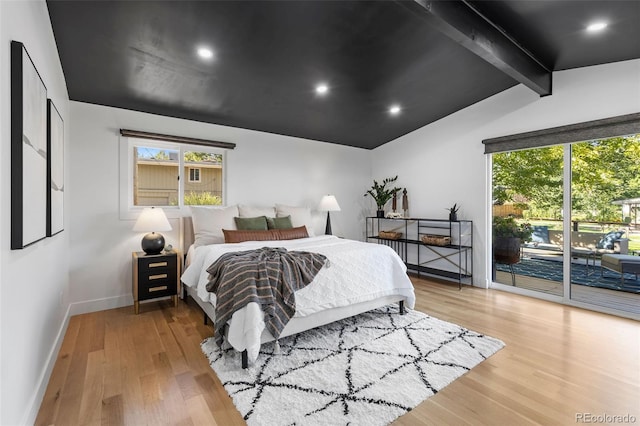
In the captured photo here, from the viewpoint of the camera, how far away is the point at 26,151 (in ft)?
4.69

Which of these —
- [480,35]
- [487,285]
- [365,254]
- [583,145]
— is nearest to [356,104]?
[480,35]

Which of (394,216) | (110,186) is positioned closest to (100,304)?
(110,186)

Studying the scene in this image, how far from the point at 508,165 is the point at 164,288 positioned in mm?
4580

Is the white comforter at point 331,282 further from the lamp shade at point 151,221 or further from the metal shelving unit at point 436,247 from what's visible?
the metal shelving unit at point 436,247

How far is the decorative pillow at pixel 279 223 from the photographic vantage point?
13.4 feet

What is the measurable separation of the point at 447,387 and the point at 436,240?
2.80m

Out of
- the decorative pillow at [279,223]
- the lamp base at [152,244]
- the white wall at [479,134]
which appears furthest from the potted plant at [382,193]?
the lamp base at [152,244]

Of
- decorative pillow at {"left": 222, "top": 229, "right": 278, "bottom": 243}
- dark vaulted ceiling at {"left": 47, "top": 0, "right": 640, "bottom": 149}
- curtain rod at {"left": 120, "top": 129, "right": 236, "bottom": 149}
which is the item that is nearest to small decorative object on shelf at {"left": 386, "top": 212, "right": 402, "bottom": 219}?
dark vaulted ceiling at {"left": 47, "top": 0, "right": 640, "bottom": 149}

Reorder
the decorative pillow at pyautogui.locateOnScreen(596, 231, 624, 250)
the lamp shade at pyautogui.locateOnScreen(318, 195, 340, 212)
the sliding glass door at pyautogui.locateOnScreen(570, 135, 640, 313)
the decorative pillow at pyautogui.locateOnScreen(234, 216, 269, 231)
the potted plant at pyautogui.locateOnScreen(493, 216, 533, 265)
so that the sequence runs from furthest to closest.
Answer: the lamp shade at pyautogui.locateOnScreen(318, 195, 340, 212) → the potted plant at pyautogui.locateOnScreen(493, 216, 533, 265) → the decorative pillow at pyautogui.locateOnScreen(234, 216, 269, 231) → the decorative pillow at pyautogui.locateOnScreen(596, 231, 624, 250) → the sliding glass door at pyautogui.locateOnScreen(570, 135, 640, 313)

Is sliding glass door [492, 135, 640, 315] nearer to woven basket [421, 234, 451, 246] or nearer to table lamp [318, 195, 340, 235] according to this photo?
woven basket [421, 234, 451, 246]

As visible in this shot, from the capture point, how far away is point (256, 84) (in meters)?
3.27

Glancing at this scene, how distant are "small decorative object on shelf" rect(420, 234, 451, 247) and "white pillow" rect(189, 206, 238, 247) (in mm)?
2835

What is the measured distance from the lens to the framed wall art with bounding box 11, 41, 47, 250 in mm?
1326

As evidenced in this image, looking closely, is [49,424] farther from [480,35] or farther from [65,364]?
[480,35]
